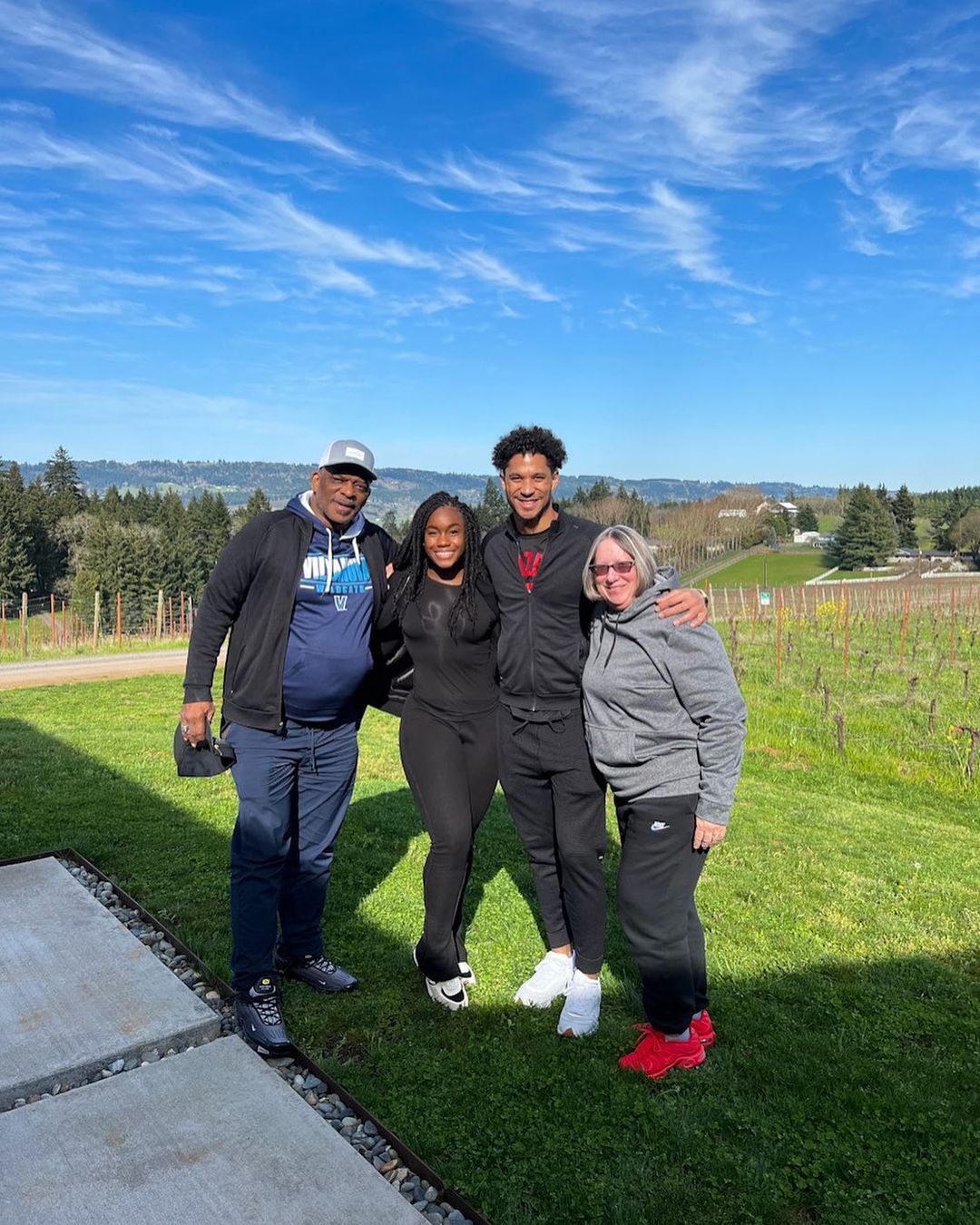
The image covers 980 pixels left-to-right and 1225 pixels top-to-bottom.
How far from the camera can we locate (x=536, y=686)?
3.12 metres

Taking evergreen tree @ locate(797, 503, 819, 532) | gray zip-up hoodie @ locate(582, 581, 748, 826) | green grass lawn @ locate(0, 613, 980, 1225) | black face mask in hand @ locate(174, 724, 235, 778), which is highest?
evergreen tree @ locate(797, 503, 819, 532)

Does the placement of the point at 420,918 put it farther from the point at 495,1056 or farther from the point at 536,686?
the point at 536,686

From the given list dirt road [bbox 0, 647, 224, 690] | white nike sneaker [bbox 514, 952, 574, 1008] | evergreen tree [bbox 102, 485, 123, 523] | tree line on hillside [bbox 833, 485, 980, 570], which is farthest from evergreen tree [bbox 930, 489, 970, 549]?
white nike sneaker [bbox 514, 952, 574, 1008]

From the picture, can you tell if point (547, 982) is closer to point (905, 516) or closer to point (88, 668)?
point (88, 668)

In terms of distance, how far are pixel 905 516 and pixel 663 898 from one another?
87447 mm

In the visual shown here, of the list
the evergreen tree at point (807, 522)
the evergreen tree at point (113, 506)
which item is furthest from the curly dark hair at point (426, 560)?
the evergreen tree at point (807, 522)

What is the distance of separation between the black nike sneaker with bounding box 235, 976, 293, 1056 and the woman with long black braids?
1.90 ft

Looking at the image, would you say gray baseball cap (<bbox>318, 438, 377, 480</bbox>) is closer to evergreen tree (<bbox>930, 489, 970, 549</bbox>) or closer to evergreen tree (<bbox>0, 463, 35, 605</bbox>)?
evergreen tree (<bbox>0, 463, 35, 605</bbox>)

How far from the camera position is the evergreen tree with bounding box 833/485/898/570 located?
65562 mm

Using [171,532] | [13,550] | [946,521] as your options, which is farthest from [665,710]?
[946,521]

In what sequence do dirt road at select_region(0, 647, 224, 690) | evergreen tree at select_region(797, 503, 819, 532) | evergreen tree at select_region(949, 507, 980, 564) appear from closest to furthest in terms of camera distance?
1. dirt road at select_region(0, 647, 224, 690)
2. evergreen tree at select_region(949, 507, 980, 564)
3. evergreen tree at select_region(797, 503, 819, 532)

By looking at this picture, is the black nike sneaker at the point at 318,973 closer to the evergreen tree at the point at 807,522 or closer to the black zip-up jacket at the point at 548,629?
the black zip-up jacket at the point at 548,629

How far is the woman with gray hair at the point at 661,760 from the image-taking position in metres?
2.78

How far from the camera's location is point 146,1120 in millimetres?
2400
